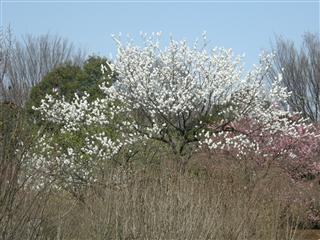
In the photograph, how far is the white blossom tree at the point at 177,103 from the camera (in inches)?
560

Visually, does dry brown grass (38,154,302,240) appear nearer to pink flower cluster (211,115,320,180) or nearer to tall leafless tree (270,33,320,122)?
pink flower cluster (211,115,320,180)

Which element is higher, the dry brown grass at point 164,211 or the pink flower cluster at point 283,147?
the pink flower cluster at point 283,147

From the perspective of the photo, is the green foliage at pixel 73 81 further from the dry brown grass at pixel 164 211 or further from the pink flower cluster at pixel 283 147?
the dry brown grass at pixel 164 211

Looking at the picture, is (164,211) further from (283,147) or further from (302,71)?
(302,71)

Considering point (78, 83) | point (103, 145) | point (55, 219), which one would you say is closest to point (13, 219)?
point (55, 219)

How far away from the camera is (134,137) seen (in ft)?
44.4

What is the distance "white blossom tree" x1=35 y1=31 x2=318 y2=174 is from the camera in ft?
46.7

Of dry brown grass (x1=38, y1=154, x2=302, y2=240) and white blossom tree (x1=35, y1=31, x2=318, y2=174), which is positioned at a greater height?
Result: white blossom tree (x1=35, y1=31, x2=318, y2=174)

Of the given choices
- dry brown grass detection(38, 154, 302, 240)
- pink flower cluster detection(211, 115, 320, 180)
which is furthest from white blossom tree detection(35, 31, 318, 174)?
dry brown grass detection(38, 154, 302, 240)

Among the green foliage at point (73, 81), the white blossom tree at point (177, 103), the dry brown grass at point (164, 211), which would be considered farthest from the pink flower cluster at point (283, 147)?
the green foliage at point (73, 81)

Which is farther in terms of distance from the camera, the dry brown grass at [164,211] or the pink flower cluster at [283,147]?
the pink flower cluster at [283,147]

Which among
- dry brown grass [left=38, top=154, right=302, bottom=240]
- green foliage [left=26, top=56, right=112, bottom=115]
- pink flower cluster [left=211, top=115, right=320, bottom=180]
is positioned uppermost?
green foliage [left=26, top=56, right=112, bottom=115]

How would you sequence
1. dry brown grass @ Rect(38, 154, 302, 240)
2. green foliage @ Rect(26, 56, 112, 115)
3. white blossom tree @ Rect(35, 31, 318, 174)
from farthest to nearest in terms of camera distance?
1. green foliage @ Rect(26, 56, 112, 115)
2. white blossom tree @ Rect(35, 31, 318, 174)
3. dry brown grass @ Rect(38, 154, 302, 240)

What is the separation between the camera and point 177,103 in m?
14.4
